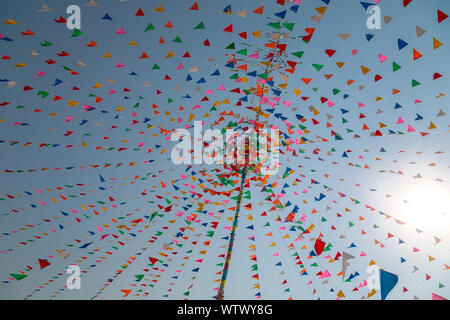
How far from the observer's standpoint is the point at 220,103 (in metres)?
6.36

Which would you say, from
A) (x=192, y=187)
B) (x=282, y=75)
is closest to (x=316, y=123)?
(x=282, y=75)

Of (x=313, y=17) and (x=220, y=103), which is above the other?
(x=313, y=17)

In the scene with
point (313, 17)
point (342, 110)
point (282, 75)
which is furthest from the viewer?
point (342, 110)

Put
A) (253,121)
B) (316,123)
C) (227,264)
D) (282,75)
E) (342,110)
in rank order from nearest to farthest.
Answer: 1. (282,75)
2. (342,110)
3. (316,123)
4. (227,264)
5. (253,121)

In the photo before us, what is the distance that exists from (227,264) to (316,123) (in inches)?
193

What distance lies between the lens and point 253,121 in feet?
26.8
